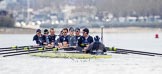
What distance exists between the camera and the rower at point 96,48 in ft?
73.8

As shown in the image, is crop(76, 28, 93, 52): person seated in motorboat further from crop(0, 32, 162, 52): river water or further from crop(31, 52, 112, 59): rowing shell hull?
crop(0, 32, 162, 52): river water

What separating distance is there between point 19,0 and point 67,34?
105294 mm

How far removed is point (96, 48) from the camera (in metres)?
22.6

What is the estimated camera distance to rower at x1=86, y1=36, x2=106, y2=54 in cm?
2248

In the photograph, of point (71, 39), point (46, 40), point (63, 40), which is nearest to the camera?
Answer: point (71, 39)

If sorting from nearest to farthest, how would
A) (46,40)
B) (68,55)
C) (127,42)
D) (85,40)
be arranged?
(68,55) < (85,40) < (46,40) < (127,42)

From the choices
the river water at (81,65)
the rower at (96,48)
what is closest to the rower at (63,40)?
the rower at (96,48)

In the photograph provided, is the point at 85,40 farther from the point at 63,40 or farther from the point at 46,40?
the point at 46,40

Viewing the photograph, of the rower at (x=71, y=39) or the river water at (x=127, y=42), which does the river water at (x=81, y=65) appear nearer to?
the rower at (x=71, y=39)

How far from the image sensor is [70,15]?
4227 inches

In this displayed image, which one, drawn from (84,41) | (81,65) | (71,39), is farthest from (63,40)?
(81,65)

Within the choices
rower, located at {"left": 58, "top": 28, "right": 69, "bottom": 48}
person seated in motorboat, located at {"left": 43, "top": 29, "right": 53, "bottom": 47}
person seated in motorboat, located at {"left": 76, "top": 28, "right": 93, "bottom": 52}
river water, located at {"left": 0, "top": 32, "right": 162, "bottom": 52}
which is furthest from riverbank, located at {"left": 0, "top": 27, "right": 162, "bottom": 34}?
person seated in motorboat, located at {"left": 76, "top": 28, "right": 93, "bottom": 52}

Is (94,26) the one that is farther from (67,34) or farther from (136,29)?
(67,34)

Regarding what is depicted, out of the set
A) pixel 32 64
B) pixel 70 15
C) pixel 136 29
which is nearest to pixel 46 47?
pixel 32 64
